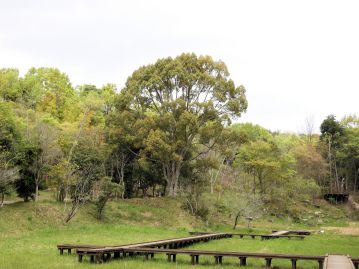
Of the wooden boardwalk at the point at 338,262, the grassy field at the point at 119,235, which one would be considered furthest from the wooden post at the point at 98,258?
the wooden boardwalk at the point at 338,262

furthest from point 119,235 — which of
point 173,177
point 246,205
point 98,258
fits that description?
point 173,177

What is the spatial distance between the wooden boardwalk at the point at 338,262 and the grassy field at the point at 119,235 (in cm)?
114

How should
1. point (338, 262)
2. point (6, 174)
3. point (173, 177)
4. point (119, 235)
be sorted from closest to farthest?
point (338, 262)
point (6, 174)
point (119, 235)
point (173, 177)

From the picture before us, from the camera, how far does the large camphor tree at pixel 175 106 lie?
40406mm

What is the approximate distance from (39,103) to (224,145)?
30.3 metres

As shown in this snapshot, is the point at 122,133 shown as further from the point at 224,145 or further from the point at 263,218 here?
the point at 263,218

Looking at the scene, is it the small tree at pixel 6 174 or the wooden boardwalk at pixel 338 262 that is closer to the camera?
the wooden boardwalk at pixel 338 262

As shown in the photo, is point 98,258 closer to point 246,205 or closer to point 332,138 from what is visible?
point 246,205

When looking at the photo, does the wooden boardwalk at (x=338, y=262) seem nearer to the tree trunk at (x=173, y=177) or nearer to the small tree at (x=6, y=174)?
the small tree at (x=6, y=174)

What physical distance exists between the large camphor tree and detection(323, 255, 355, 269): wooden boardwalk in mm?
24865

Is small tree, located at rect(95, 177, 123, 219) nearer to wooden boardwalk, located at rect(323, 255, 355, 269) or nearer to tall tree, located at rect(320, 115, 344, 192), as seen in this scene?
wooden boardwalk, located at rect(323, 255, 355, 269)

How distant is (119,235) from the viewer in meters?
27.0

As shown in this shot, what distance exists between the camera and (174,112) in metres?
41.2

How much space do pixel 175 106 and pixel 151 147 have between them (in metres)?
4.50
